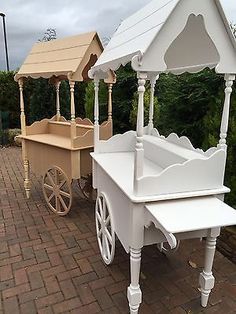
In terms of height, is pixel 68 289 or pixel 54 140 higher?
pixel 54 140

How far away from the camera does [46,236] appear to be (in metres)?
3.50

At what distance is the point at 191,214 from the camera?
1843 millimetres

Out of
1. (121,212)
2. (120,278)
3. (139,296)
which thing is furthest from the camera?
(120,278)

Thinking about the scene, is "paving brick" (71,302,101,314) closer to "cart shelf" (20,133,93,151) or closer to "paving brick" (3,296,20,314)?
"paving brick" (3,296,20,314)

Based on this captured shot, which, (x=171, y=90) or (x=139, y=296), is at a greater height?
(x=171, y=90)

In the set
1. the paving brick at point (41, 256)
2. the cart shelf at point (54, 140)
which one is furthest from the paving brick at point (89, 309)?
the cart shelf at point (54, 140)

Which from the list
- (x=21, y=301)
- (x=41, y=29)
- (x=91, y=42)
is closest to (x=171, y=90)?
(x=91, y=42)

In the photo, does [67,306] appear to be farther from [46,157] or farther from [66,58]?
[66,58]

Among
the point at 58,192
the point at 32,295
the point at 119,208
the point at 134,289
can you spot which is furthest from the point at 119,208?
the point at 58,192

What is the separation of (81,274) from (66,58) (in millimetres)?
2674

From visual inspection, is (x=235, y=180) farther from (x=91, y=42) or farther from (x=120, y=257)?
(x=91, y=42)

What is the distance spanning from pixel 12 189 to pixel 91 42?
9.95 feet

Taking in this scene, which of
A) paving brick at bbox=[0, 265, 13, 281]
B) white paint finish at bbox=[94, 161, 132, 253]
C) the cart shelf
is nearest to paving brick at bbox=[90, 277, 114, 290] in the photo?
white paint finish at bbox=[94, 161, 132, 253]

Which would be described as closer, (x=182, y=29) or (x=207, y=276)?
(x=182, y=29)
